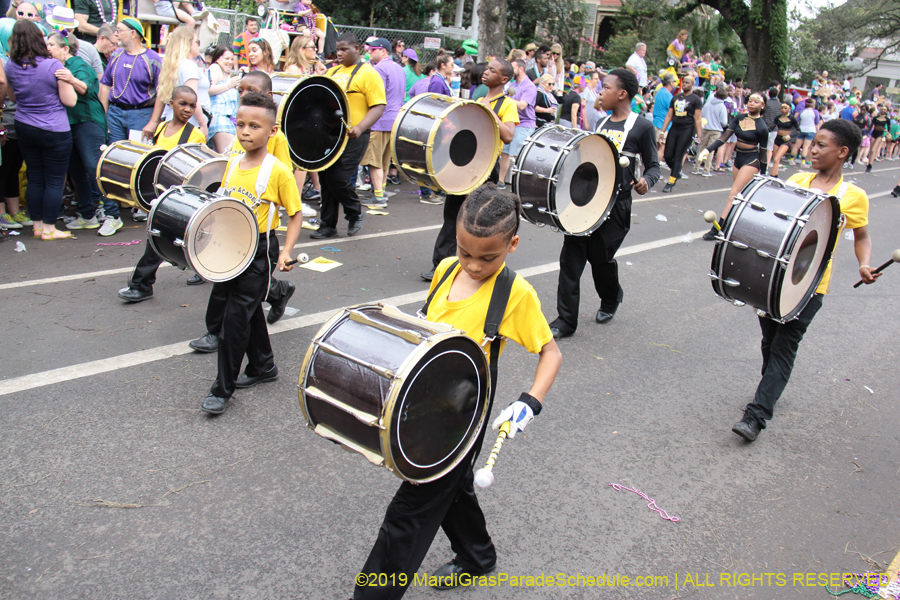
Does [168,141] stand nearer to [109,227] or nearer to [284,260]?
[109,227]

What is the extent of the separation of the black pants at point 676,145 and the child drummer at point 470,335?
445 inches

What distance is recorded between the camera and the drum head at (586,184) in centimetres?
536

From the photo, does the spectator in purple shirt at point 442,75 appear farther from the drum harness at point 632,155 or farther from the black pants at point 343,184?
the drum harness at point 632,155

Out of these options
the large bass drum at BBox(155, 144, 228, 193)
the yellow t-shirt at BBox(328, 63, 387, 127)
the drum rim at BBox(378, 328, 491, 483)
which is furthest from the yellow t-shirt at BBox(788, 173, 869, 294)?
the yellow t-shirt at BBox(328, 63, 387, 127)

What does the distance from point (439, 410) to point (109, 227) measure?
6254mm

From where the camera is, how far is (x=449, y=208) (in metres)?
6.29

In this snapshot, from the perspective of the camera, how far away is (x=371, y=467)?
363cm

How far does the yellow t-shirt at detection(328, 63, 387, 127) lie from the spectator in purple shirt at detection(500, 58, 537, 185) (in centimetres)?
347

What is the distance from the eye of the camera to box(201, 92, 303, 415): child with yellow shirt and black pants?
13.1 feet

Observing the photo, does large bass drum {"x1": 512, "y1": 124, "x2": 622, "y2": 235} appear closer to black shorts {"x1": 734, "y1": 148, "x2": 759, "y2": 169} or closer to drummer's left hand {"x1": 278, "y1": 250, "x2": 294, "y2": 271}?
drummer's left hand {"x1": 278, "y1": 250, "x2": 294, "y2": 271}

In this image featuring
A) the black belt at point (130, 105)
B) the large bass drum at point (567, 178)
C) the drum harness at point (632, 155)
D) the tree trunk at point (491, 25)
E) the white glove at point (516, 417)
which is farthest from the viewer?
the tree trunk at point (491, 25)

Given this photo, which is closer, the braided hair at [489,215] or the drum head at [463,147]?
the braided hair at [489,215]

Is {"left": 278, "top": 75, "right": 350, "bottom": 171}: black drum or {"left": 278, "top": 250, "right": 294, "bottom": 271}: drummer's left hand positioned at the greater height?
{"left": 278, "top": 75, "right": 350, "bottom": 171}: black drum

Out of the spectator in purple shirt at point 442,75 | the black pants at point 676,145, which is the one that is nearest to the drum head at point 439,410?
the spectator in purple shirt at point 442,75
